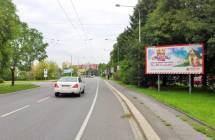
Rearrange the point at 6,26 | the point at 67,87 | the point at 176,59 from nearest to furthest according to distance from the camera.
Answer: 1. the point at 67,87
2. the point at 176,59
3. the point at 6,26

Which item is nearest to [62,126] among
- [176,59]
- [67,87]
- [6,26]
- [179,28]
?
[67,87]

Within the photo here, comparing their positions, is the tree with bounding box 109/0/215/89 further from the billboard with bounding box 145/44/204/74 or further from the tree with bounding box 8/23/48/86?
the tree with bounding box 8/23/48/86

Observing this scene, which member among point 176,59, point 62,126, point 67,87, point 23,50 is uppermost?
Result: point 23,50

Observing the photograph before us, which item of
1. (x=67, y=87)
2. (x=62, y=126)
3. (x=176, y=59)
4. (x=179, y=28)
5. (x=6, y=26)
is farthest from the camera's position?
(x=6, y=26)

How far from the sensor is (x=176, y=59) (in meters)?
36.6

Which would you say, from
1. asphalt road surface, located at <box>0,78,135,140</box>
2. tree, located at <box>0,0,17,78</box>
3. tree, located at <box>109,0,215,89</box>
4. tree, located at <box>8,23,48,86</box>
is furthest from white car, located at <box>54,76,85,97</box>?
tree, located at <box>8,23,48,86</box>

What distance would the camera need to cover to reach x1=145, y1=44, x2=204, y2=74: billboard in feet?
115

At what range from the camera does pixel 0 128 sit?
1216cm

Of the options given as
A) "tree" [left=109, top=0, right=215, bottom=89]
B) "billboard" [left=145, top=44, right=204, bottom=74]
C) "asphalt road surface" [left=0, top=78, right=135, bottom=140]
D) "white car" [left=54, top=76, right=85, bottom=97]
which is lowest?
"asphalt road surface" [left=0, top=78, right=135, bottom=140]

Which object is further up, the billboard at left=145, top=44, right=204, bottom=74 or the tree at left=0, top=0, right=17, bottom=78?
the tree at left=0, top=0, right=17, bottom=78

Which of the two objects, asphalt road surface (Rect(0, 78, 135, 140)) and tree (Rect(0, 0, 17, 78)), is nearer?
asphalt road surface (Rect(0, 78, 135, 140))

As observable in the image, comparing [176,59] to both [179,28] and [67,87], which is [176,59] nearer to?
[179,28]

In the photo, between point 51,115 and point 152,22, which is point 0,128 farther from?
point 152,22

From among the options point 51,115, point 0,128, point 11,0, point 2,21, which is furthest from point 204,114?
point 11,0
